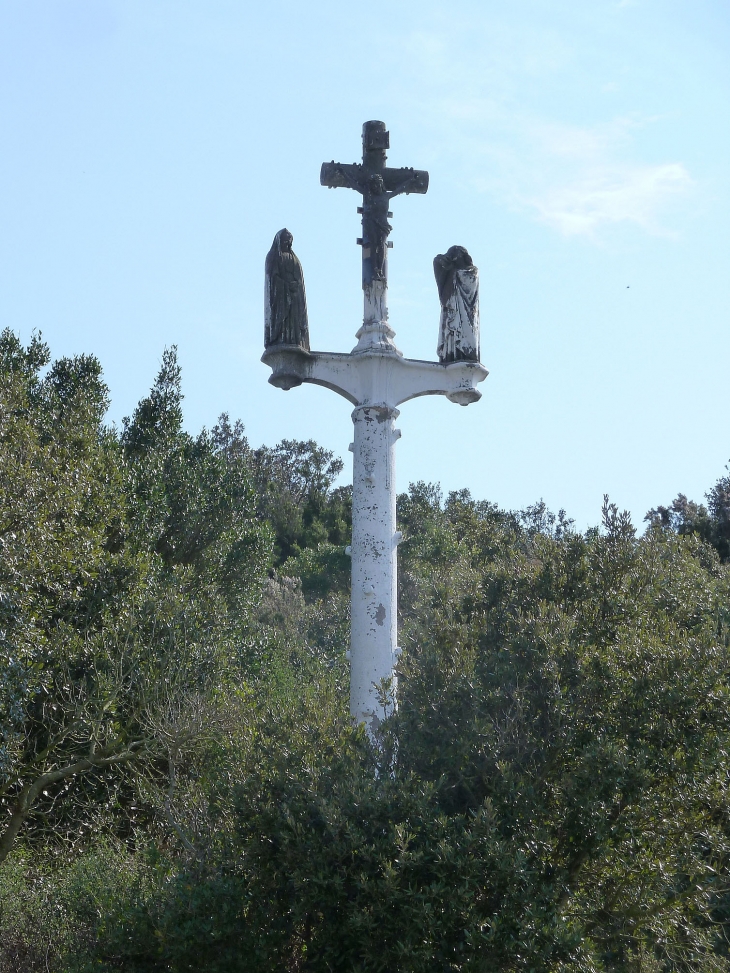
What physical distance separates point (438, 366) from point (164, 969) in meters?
4.95

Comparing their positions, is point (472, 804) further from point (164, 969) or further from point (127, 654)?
point (127, 654)

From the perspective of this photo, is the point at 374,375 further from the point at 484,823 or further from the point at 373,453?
the point at 484,823

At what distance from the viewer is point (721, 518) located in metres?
28.8

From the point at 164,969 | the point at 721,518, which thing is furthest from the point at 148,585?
the point at 721,518

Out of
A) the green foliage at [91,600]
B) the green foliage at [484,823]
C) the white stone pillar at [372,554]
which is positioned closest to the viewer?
the green foliage at [484,823]

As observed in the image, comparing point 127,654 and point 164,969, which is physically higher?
point 127,654

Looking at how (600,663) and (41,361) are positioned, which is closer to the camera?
(600,663)

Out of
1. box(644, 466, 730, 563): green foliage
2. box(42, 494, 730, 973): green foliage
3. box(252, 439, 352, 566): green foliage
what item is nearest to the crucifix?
box(42, 494, 730, 973): green foliage

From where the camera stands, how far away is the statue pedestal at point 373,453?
8172mm

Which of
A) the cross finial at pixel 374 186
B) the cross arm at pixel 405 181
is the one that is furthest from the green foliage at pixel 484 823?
the cross arm at pixel 405 181

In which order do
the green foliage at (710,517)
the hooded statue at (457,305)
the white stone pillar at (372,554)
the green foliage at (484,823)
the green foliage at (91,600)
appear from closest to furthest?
1. the green foliage at (484,823)
2. the white stone pillar at (372,554)
3. the hooded statue at (457,305)
4. the green foliage at (91,600)
5. the green foliage at (710,517)

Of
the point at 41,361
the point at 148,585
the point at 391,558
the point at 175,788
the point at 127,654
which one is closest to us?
the point at 391,558

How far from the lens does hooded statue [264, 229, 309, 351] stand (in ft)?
28.6

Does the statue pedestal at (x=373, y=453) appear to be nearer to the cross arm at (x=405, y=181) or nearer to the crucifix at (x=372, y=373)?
the crucifix at (x=372, y=373)
